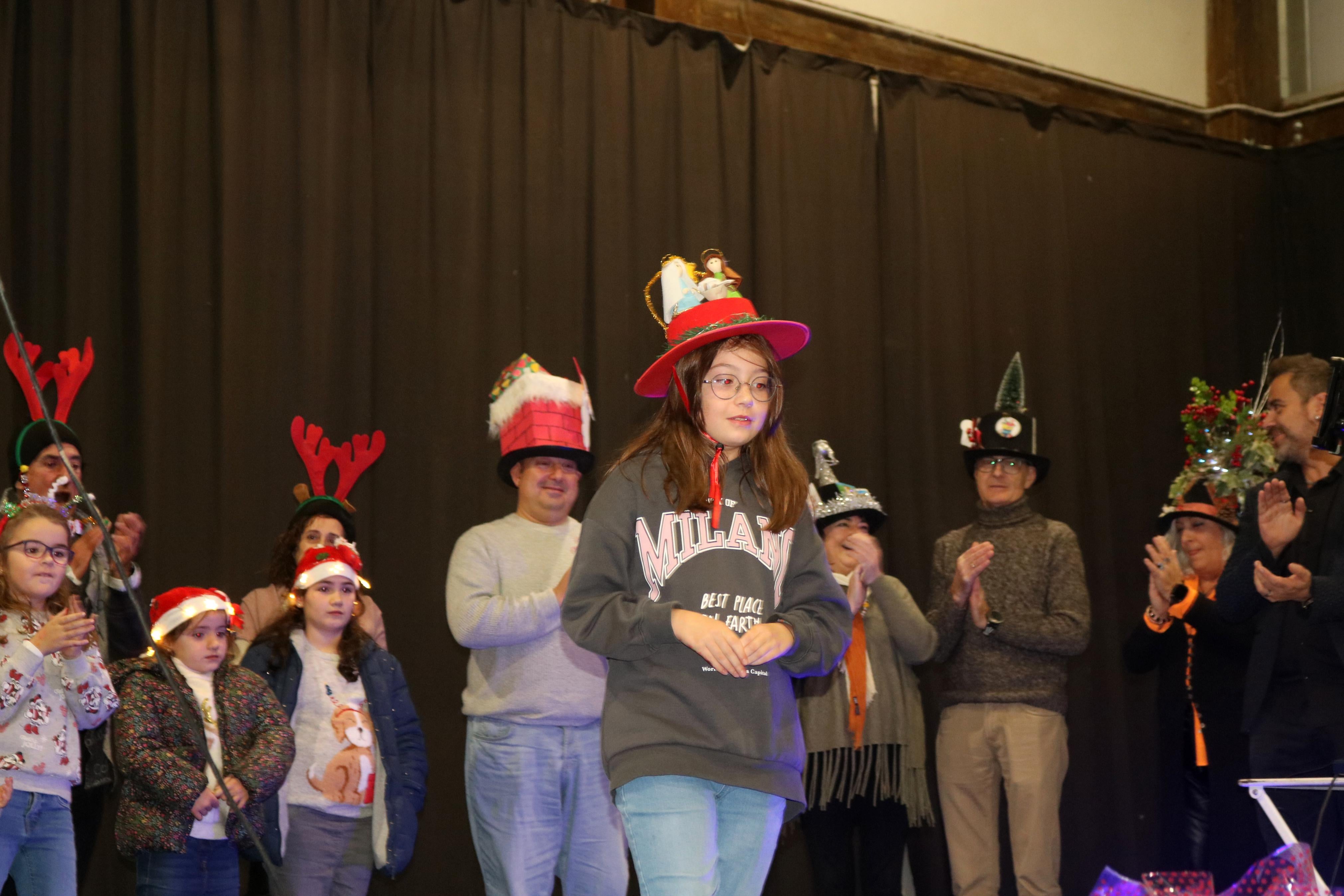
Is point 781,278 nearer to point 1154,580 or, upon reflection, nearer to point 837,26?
point 837,26

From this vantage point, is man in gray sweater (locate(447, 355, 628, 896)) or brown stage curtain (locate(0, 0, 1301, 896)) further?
brown stage curtain (locate(0, 0, 1301, 896))

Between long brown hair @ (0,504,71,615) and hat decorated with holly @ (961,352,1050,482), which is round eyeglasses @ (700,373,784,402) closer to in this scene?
long brown hair @ (0,504,71,615)

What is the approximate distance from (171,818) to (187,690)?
12.0 inches

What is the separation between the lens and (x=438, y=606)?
4371mm

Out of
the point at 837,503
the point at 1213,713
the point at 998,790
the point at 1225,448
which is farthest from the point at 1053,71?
the point at 998,790

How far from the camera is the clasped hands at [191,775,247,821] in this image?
3129mm

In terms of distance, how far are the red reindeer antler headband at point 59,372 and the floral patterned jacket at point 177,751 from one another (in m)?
0.80

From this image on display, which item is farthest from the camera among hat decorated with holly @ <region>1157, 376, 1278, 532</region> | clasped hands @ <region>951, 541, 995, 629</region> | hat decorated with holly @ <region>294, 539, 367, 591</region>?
hat decorated with holly @ <region>1157, 376, 1278, 532</region>

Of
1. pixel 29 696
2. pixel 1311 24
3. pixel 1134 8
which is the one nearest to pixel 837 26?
Result: pixel 1134 8

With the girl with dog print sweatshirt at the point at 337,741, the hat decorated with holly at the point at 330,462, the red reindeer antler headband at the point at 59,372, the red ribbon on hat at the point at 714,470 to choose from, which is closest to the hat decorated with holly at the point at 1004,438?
the hat decorated with holly at the point at 330,462

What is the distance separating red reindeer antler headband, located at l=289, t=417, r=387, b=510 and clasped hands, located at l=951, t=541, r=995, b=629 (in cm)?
188

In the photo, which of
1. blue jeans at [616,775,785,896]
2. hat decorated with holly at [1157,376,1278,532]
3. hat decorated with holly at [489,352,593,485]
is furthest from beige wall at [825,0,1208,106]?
blue jeans at [616,775,785,896]

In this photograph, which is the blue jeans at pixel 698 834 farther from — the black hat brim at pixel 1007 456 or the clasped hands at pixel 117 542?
the black hat brim at pixel 1007 456

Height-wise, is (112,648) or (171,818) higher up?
(112,648)
